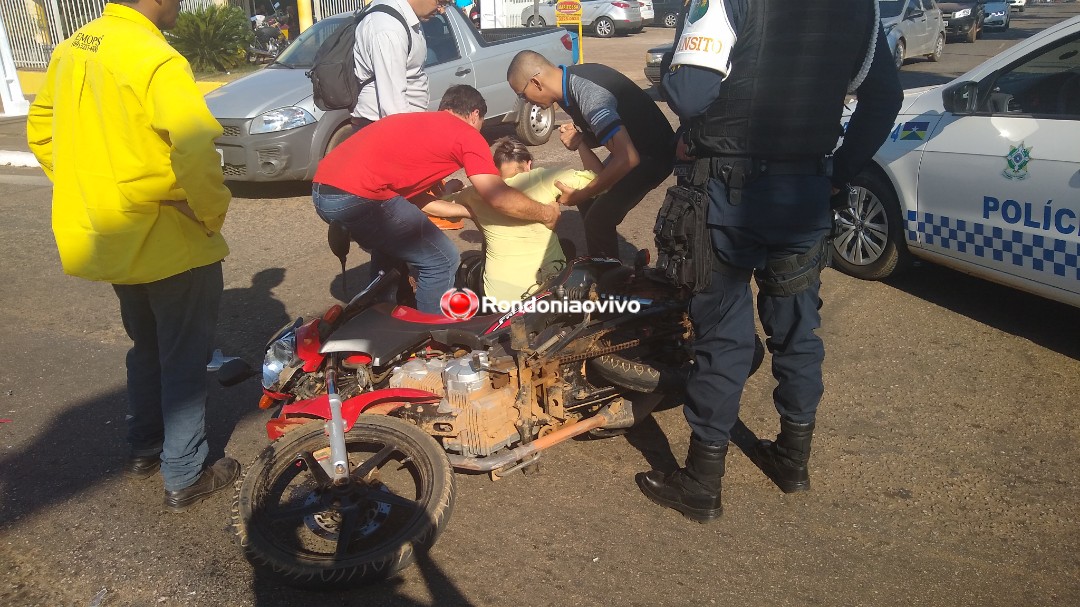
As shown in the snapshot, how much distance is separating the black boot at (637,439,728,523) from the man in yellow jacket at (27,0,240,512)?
1.90 metres

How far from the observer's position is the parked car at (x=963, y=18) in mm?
22875

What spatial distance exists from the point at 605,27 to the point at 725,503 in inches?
941

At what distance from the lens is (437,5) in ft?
17.9

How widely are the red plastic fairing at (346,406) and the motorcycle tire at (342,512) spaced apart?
0.20ft

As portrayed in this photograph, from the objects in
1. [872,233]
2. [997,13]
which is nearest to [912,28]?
[997,13]

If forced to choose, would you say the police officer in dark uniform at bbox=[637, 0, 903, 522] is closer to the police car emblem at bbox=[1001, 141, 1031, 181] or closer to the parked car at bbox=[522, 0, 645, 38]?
the police car emblem at bbox=[1001, 141, 1031, 181]

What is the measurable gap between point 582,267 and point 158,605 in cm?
211

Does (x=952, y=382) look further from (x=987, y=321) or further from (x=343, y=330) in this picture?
(x=343, y=330)

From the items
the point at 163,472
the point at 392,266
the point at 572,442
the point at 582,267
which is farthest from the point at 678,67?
the point at 163,472

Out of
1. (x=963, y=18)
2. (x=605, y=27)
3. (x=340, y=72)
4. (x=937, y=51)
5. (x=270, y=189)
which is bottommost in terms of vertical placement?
(x=270, y=189)

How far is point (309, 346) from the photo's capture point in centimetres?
333

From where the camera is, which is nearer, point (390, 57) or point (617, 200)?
point (617, 200)

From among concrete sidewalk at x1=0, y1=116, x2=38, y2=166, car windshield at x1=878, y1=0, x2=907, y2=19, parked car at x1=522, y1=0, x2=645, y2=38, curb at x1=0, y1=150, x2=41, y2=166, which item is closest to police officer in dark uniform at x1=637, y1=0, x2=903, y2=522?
concrete sidewalk at x1=0, y1=116, x2=38, y2=166

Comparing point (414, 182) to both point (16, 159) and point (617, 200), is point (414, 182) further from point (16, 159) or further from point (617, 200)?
point (16, 159)
